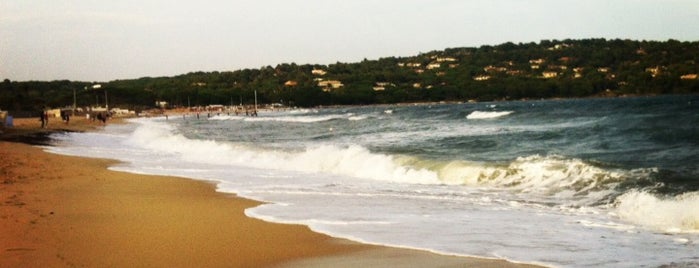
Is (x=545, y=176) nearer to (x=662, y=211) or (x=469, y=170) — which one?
(x=469, y=170)

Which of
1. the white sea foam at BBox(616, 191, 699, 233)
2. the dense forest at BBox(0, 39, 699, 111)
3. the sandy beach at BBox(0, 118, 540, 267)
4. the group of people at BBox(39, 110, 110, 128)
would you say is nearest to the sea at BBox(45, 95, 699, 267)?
the white sea foam at BBox(616, 191, 699, 233)

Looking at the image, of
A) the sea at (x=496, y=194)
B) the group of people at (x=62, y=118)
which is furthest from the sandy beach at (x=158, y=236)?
the group of people at (x=62, y=118)

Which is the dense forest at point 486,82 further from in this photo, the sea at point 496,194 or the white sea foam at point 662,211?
the white sea foam at point 662,211

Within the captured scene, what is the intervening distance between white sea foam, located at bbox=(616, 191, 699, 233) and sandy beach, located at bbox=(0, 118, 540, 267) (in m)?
3.33

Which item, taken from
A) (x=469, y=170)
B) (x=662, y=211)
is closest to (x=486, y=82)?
(x=469, y=170)

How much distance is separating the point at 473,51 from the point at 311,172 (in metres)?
159

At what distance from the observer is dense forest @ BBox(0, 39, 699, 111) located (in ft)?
342

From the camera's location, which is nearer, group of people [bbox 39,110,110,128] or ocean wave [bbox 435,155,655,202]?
ocean wave [bbox 435,155,655,202]

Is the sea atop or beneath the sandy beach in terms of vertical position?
beneath

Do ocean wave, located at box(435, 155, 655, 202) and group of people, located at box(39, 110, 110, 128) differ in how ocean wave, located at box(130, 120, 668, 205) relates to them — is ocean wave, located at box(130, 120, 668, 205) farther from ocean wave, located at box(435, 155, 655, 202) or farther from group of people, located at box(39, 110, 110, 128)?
group of people, located at box(39, 110, 110, 128)

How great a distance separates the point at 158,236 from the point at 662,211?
6312 mm

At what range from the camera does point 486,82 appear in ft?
488

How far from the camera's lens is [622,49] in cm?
12162

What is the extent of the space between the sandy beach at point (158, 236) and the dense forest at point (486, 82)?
297 ft
